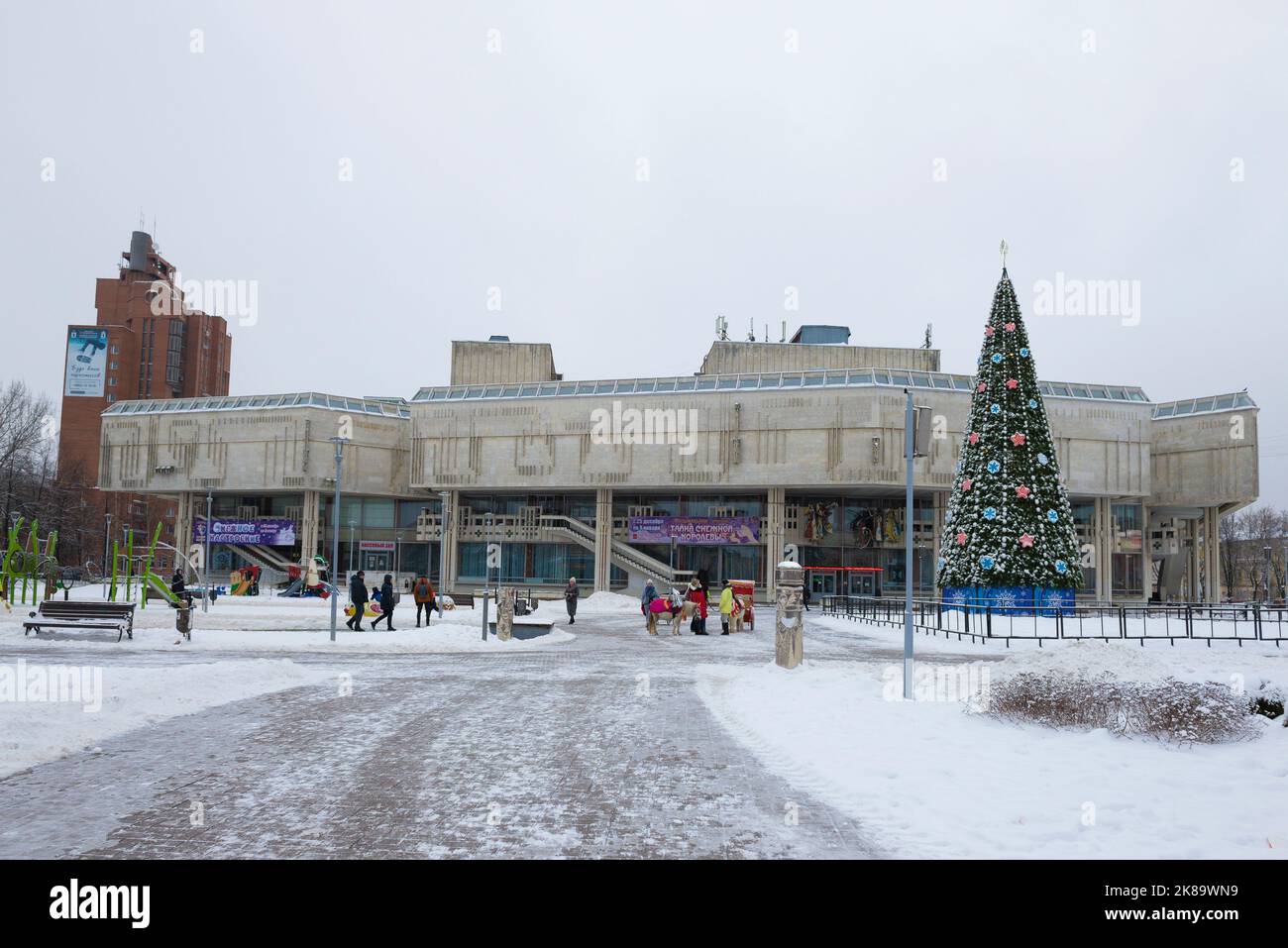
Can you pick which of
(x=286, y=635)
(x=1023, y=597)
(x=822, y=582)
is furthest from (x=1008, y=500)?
(x=822, y=582)

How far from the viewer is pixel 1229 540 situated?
9588cm

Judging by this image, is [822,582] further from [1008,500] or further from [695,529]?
[1008,500]

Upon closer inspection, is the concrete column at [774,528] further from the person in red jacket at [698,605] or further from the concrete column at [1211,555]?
the concrete column at [1211,555]

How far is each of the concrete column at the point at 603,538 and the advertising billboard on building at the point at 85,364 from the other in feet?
284

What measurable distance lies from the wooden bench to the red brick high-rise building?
99.7m

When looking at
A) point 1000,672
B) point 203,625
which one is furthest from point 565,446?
point 1000,672

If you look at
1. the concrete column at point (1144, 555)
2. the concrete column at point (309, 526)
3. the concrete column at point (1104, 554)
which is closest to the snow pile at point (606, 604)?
the concrete column at point (309, 526)

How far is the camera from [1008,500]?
1216 inches

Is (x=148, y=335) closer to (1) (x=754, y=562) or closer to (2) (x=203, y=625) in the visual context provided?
(1) (x=754, y=562)

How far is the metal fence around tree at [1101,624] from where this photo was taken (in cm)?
2388

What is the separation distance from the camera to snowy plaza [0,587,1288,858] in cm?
602

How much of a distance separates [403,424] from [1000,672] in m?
60.8

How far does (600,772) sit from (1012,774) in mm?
3630
